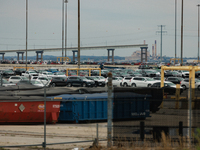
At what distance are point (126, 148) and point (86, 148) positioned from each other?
189cm

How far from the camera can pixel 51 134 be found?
13828mm

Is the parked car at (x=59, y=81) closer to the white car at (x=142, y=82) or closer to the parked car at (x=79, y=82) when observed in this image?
the parked car at (x=79, y=82)

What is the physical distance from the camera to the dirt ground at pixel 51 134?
1195 cm

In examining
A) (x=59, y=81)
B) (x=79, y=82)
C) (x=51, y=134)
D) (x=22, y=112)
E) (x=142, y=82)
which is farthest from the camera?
(x=59, y=81)

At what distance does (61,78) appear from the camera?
41.8 m

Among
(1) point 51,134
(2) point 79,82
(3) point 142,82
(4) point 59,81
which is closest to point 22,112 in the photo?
(1) point 51,134

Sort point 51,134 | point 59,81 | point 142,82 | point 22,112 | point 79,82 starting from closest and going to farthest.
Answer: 1. point 51,134
2. point 22,112
3. point 142,82
4. point 79,82
5. point 59,81

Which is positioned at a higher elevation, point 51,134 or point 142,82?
point 142,82

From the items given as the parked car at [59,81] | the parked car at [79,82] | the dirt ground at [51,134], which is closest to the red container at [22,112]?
the dirt ground at [51,134]

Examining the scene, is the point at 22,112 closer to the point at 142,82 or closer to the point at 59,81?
the point at 59,81

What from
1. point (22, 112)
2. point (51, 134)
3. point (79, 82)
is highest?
point (79, 82)

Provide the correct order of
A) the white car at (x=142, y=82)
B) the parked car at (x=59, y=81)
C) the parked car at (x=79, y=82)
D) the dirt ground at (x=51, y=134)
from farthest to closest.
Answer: the parked car at (x=59, y=81), the parked car at (x=79, y=82), the white car at (x=142, y=82), the dirt ground at (x=51, y=134)

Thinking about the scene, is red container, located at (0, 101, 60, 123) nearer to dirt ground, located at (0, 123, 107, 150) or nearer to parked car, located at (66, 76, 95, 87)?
dirt ground, located at (0, 123, 107, 150)

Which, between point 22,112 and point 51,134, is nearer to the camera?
point 51,134
